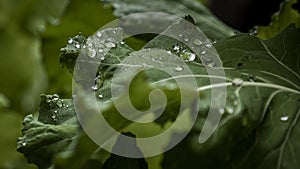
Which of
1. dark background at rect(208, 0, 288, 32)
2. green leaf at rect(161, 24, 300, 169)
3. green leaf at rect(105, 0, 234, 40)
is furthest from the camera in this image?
dark background at rect(208, 0, 288, 32)

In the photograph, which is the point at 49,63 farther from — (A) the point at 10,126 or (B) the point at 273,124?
(B) the point at 273,124

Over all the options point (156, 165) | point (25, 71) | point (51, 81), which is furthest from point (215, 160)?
point (25, 71)

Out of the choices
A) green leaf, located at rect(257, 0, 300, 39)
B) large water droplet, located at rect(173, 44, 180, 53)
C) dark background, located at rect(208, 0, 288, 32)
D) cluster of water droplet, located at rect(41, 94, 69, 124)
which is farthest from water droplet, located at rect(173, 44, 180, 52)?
dark background, located at rect(208, 0, 288, 32)

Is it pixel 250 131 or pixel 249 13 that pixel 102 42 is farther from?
pixel 249 13

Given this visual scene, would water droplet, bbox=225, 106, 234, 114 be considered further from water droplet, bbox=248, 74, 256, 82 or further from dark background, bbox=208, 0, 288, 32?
dark background, bbox=208, 0, 288, 32

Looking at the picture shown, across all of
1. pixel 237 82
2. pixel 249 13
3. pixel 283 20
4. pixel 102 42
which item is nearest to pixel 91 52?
pixel 102 42

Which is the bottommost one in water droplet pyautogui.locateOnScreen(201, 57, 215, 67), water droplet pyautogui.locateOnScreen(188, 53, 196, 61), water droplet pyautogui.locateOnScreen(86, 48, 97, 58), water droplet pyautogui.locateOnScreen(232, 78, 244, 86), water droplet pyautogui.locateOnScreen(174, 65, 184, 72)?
water droplet pyautogui.locateOnScreen(232, 78, 244, 86)
